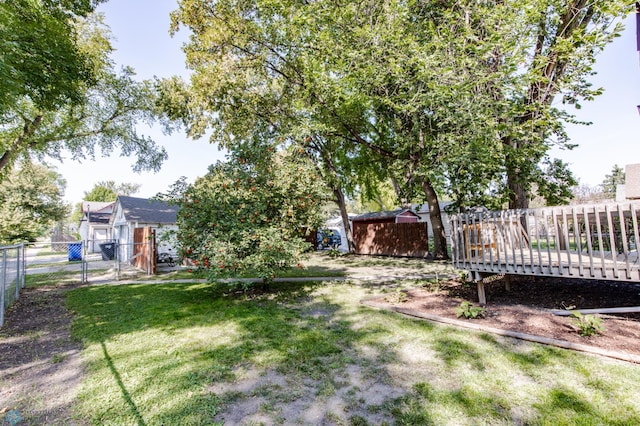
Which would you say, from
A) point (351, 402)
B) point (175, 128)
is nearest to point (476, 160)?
point (351, 402)

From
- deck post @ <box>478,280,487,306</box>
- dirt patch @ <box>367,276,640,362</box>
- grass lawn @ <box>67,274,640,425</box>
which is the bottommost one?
grass lawn @ <box>67,274,640,425</box>

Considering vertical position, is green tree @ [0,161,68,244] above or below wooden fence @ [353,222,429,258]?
above

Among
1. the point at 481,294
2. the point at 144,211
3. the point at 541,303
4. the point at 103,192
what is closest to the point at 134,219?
the point at 144,211

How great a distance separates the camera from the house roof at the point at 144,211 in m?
15.9

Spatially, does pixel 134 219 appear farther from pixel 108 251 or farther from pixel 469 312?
pixel 469 312

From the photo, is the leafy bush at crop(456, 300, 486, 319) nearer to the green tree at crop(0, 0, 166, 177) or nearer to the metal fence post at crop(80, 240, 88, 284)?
the green tree at crop(0, 0, 166, 177)

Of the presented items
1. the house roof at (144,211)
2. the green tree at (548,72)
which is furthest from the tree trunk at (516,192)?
the house roof at (144,211)

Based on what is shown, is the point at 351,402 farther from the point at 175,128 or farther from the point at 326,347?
the point at 175,128

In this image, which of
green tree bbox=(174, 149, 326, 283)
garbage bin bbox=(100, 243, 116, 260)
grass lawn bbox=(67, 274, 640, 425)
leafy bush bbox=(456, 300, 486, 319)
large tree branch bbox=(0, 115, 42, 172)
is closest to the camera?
grass lawn bbox=(67, 274, 640, 425)

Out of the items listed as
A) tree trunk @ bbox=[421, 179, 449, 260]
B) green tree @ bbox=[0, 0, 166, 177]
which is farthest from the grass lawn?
tree trunk @ bbox=[421, 179, 449, 260]

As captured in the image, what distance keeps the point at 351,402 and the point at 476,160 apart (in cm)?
637

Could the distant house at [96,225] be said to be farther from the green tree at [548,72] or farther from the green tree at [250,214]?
the green tree at [548,72]

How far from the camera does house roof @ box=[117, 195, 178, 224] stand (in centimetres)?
1590

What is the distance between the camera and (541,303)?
17.9ft
